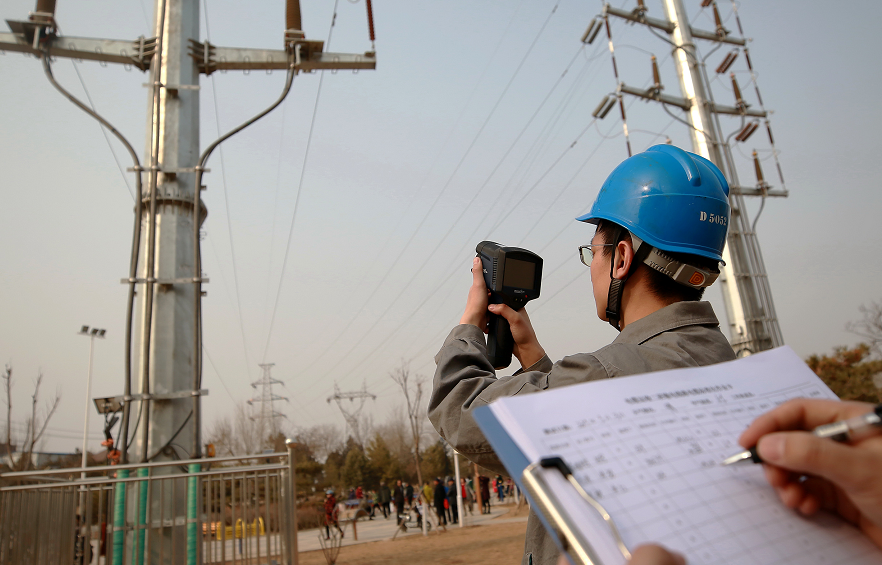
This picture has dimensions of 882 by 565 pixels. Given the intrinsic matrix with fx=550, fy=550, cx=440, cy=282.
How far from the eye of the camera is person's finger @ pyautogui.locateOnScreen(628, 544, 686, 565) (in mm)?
594

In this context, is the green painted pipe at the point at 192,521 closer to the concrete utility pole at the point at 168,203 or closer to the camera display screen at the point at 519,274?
the concrete utility pole at the point at 168,203

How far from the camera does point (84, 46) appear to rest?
6.59 meters

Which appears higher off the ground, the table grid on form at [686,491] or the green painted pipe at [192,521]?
the table grid on form at [686,491]

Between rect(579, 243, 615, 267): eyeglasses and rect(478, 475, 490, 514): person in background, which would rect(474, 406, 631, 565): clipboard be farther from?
rect(478, 475, 490, 514): person in background

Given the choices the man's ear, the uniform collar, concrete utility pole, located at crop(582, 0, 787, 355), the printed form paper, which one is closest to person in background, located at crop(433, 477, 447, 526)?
concrete utility pole, located at crop(582, 0, 787, 355)

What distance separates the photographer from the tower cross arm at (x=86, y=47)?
6383mm

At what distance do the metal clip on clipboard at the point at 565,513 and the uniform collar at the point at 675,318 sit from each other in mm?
906

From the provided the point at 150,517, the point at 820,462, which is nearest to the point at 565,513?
the point at 820,462

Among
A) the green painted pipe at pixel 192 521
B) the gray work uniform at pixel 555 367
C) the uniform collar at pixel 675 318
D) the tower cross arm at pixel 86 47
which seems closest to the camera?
the gray work uniform at pixel 555 367

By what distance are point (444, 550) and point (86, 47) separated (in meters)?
13.2

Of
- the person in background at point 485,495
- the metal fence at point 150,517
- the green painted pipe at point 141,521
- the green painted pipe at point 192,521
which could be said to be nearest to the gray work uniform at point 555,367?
the metal fence at point 150,517

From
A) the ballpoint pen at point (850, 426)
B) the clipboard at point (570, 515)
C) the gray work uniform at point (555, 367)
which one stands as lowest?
the clipboard at point (570, 515)

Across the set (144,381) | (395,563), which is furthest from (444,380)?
(395,563)

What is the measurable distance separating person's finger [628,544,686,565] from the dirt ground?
11.9 meters
